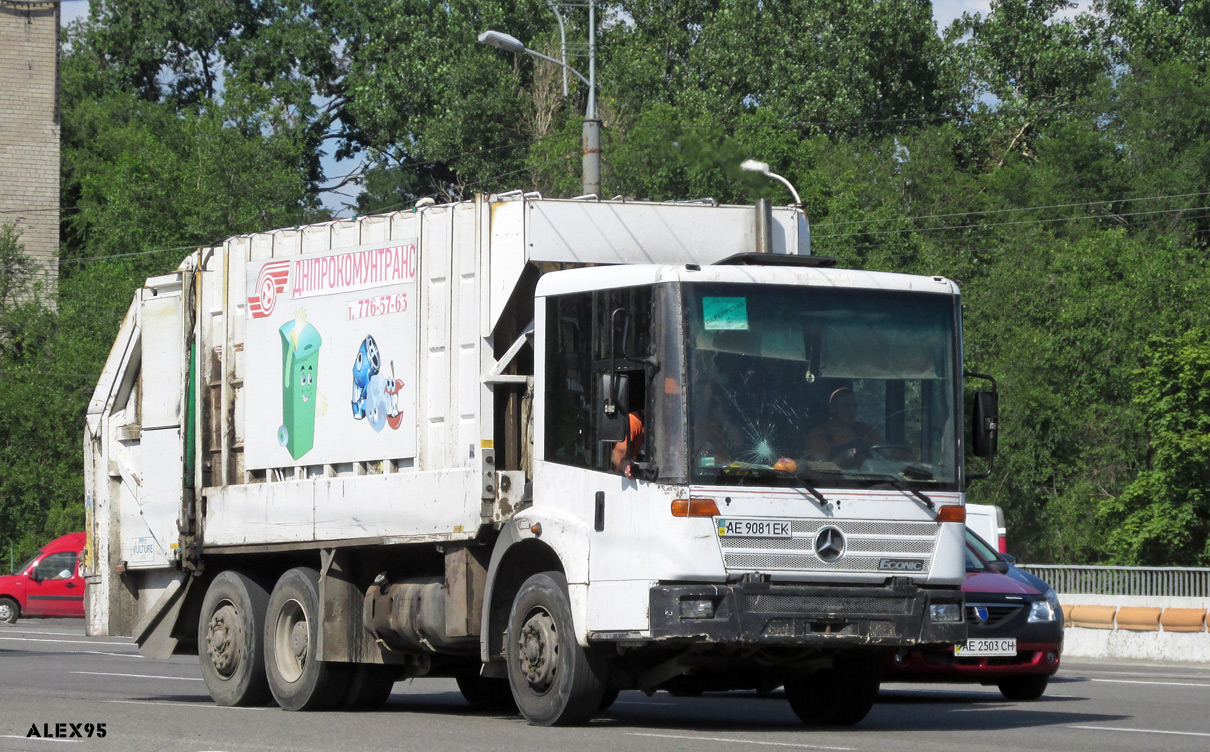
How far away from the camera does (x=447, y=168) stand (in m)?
64.8

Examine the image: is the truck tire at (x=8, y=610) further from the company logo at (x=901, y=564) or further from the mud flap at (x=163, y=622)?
the company logo at (x=901, y=564)

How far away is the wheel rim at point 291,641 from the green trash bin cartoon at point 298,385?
3.99ft

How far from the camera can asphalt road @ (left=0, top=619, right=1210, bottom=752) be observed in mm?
10898

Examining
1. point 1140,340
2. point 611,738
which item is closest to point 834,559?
point 611,738

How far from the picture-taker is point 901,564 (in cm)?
1134

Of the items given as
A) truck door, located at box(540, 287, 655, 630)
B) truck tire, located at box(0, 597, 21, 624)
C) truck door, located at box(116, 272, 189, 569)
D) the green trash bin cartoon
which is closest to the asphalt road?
truck door, located at box(540, 287, 655, 630)

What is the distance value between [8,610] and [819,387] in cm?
3087

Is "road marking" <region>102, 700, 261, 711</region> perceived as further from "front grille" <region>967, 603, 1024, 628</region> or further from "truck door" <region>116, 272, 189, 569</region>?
"front grille" <region>967, 603, 1024, 628</region>

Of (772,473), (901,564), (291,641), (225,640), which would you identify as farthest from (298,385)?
(901,564)

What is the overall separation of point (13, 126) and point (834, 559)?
5090 centimetres

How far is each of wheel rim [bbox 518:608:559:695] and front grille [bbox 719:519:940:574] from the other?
4.43 ft

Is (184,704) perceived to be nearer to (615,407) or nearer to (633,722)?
(633,722)

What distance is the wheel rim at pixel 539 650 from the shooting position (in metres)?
11.6

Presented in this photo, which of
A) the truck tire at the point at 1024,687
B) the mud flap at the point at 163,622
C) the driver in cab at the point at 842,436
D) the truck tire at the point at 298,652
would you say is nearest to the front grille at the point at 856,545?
the driver in cab at the point at 842,436
